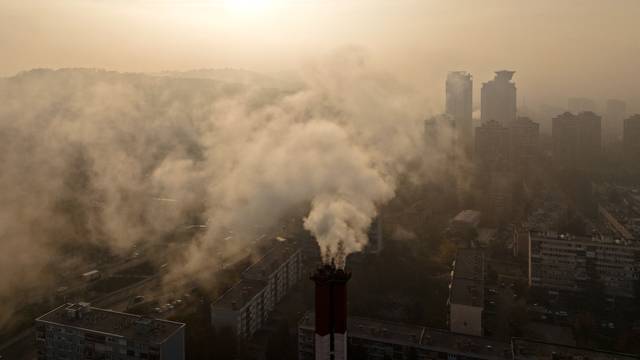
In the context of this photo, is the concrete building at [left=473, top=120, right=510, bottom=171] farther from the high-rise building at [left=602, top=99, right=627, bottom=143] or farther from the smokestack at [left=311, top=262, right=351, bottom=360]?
the smokestack at [left=311, top=262, right=351, bottom=360]

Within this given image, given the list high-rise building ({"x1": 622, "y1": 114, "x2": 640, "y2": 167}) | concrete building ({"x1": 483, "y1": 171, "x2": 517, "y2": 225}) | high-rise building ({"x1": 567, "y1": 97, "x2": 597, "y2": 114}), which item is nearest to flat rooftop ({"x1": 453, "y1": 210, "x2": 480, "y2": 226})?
concrete building ({"x1": 483, "y1": 171, "x2": 517, "y2": 225})

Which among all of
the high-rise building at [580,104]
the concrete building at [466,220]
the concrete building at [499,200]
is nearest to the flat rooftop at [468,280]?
the concrete building at [466,220]

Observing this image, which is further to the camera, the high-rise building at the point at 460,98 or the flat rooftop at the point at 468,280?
the high-rise building at the point at 460,98

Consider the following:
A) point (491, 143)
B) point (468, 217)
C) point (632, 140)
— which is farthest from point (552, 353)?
point (632, 140)

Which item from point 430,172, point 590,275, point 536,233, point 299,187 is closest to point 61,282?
point 299,187

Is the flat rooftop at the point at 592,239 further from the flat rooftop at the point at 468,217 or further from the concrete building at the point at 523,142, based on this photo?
the concrete building at the point at 523,142

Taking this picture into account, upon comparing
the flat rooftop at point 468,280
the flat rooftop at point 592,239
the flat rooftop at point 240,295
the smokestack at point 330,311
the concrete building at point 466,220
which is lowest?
the concrete building at point 466,220

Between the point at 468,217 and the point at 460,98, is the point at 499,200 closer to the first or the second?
the point at 468,217
